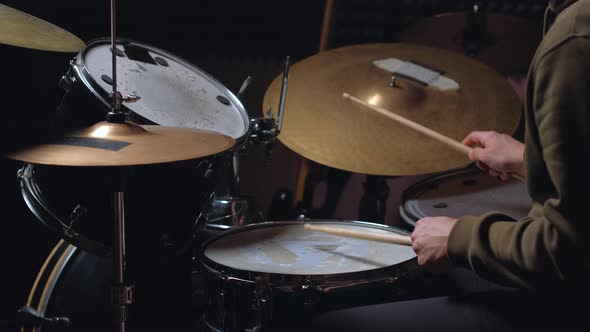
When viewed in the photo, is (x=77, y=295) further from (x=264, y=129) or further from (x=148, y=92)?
(x=264, y=129)

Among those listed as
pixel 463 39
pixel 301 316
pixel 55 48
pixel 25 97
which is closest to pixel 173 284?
pixel 301 316

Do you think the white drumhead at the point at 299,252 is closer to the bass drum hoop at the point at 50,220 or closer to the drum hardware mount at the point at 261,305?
the drum hardware mount at the point at 261,305

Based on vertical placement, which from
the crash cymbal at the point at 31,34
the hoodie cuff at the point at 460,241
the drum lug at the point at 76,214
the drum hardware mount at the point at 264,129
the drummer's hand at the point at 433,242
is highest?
the crash cymbal at the point at 31,34

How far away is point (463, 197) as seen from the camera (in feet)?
5.30

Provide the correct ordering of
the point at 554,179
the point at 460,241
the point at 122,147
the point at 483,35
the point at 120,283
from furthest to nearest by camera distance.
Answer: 1. the point at 483,35
2. the point at 120,283
3. the point at 122,147
4. the point at 460,241
5. the point at 554,179

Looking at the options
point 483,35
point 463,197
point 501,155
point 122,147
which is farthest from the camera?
point 483,35

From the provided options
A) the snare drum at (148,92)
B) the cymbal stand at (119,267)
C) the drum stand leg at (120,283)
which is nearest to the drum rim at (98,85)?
the snare drum at (148,92)

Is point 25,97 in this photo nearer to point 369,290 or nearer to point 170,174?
point 170,174

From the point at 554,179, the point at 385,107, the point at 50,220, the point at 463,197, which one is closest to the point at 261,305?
the point at 50,220

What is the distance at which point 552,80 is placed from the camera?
75cm

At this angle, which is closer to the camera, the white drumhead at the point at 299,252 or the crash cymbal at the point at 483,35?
the white drumhead at the point at 299,252

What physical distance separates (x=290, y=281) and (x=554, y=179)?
49 centimetres

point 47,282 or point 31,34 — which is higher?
point 31,34

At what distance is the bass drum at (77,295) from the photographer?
1300 mm
